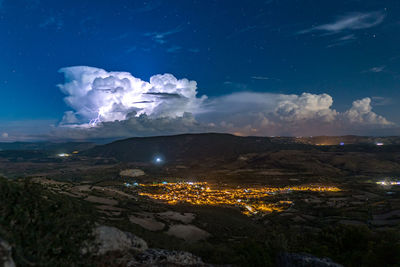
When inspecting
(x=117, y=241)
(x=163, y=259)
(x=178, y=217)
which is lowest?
(x=178, y=217)

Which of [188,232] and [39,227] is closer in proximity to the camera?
[39,227]

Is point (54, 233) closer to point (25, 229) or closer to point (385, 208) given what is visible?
point (25, 229)

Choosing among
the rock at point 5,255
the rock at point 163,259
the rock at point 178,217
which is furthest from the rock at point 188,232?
the rock at point 5,255

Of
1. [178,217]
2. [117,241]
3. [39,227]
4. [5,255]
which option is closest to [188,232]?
[178,217]

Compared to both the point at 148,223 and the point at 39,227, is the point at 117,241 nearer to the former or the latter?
the point at 39,227

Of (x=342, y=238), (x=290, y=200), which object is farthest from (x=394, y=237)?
(x=290, y=200)

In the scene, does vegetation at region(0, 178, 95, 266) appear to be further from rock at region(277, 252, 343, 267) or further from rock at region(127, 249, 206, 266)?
rock at region(277, 252, 343, 267)
